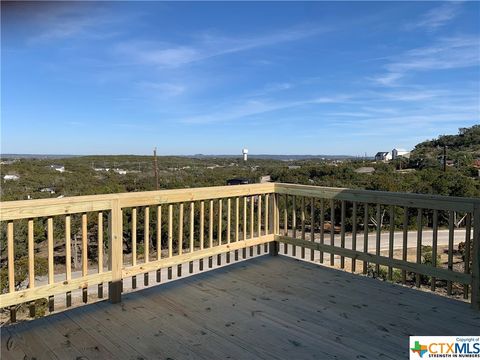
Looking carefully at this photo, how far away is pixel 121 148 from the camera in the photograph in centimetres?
3534

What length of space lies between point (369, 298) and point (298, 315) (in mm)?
778

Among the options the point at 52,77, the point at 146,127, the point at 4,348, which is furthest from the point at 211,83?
the point at 4,348

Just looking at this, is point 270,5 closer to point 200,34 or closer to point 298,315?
point 200,34

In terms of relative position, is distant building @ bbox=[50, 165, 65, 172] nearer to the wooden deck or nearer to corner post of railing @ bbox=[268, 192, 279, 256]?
corner post of railing @ bbox=[268, 192, 279, 256]

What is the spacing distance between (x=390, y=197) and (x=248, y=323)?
70.6 inches

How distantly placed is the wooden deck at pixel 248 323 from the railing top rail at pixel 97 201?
0.80 m

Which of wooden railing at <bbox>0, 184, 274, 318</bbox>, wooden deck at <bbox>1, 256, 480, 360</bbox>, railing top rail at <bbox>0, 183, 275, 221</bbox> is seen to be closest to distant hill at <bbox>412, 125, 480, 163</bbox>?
wooden deck at <bbox>1, 256, 480, 360</bbox>

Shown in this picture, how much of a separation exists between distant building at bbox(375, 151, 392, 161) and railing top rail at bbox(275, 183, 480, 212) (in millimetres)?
41678

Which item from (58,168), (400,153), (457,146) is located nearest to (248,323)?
(457,146)

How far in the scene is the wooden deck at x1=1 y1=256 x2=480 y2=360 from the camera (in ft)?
7.21

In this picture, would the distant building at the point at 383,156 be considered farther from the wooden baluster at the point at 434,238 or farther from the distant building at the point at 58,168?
the wooden baluster at the point at 434,238

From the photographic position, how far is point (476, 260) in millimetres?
2898

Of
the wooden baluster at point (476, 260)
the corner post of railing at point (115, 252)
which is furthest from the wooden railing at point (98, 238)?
the wooden baluster at point (476, 260)

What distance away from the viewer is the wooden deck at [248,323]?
2197 millimetres
